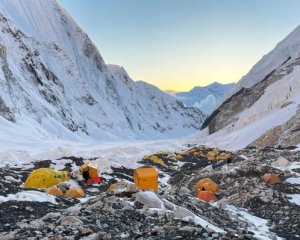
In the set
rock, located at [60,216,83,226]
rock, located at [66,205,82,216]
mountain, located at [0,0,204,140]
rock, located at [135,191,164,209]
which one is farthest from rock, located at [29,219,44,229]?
mountain, located at [0,0,204,140]

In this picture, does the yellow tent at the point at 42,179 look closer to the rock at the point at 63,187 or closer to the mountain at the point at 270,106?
the rock at the point at 63,187

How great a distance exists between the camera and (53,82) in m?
116

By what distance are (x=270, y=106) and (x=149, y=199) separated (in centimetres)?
7035

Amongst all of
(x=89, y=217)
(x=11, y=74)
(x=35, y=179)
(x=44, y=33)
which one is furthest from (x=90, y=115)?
(x=89, y=217)

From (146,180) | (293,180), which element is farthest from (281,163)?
(146,180)

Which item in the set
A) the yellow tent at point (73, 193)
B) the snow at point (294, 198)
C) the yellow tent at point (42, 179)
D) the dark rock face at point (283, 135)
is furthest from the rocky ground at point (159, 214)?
the dark rock face at point (283, 135)

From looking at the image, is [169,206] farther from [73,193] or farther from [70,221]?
A: [73,193]

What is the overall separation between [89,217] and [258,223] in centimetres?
712

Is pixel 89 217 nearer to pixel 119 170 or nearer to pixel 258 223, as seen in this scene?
pixel 258 223

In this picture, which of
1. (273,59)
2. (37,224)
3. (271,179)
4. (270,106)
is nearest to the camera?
(37,224)

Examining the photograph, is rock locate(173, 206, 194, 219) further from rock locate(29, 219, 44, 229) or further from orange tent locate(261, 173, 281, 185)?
orange tent locate(261, 173, 281, 185)

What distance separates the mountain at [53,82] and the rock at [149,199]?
1966 inches

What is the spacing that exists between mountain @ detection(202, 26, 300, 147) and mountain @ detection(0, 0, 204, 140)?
115 feet

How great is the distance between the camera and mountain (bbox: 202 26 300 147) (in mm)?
57750
